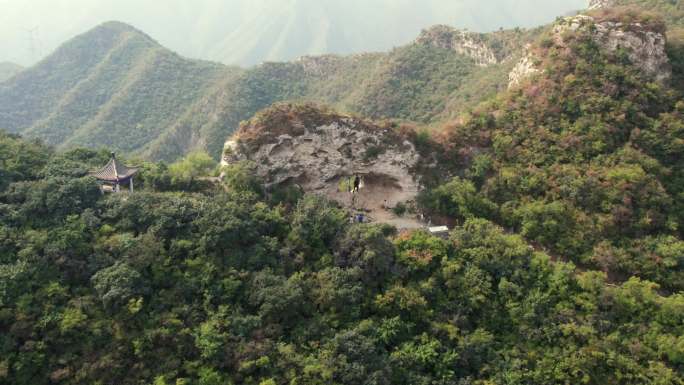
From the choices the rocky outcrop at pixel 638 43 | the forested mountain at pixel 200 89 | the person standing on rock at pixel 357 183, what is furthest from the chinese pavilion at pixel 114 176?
the rocky outcrop at pixel 638 43

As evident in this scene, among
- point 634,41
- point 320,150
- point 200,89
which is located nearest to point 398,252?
point 320,150

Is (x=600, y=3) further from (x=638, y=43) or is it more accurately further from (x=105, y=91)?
(x=105, y=91)

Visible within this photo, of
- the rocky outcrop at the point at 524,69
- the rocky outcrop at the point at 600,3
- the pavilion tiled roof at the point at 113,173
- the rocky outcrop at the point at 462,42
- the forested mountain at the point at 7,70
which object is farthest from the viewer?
the forested mountain at the point at 7,70

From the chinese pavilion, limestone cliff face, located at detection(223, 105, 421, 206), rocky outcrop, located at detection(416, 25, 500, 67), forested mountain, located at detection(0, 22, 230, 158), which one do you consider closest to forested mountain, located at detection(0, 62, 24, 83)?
forested mountain, located at detection(0, 22, 230, 158)

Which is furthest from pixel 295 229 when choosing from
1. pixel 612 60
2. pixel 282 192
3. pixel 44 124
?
pixel 44 124

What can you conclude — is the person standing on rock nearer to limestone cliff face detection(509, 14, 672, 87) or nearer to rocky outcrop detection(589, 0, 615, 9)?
limestone cliff face detection(509, 14, 672, 87)

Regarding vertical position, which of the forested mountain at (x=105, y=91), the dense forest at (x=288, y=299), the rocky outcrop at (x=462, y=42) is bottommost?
the dense forest at (x=288, y=299)

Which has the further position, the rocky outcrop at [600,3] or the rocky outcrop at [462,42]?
the rocky outcrop at [462,42]

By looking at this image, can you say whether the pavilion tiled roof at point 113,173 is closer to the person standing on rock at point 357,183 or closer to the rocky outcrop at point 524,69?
the person standing on rock at point 357,183
